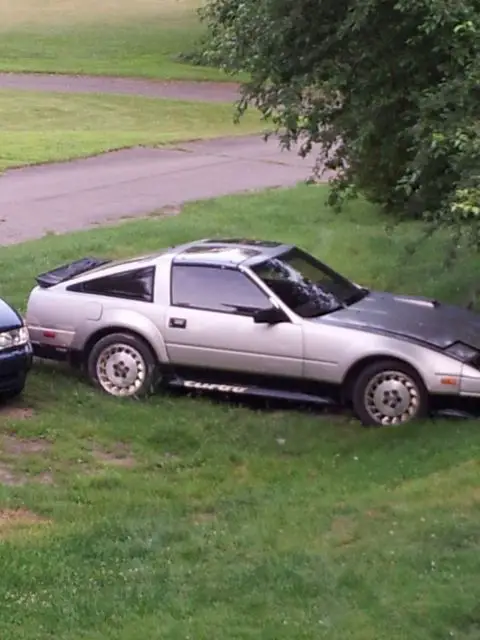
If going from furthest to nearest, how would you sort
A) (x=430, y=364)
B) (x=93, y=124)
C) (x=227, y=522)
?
(x=93, y=124)
(x=430, y=364)
(x=227, y=522)

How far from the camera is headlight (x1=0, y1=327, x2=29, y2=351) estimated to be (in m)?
10.6

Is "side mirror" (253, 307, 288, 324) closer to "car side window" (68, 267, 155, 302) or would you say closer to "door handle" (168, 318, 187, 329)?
"door handle" (168, 318, 187, 329)

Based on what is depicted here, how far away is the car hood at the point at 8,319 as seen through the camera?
35.2 feet

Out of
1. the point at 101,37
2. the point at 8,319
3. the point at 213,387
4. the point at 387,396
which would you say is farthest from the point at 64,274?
the point at 101,37

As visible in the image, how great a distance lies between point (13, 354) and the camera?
10.6 meters

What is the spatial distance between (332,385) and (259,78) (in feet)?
9.66

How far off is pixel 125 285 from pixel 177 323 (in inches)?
29.3

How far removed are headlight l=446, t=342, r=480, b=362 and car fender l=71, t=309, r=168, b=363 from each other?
8.34 feet

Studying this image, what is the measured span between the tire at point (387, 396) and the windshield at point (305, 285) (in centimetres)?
80

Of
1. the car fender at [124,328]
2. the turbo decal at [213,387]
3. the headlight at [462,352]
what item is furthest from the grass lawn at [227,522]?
the headlight at [462,352]

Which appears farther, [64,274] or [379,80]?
[64,274]

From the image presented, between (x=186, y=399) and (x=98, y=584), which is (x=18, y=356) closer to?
(x=186, y=399)

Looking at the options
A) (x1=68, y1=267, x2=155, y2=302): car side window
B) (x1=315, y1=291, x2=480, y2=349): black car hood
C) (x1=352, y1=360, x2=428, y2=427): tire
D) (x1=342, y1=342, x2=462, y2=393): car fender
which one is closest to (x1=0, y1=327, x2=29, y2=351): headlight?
(x1=68, y1=267, x2=155, y2=302): car side window

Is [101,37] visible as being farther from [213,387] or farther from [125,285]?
[213,387]
